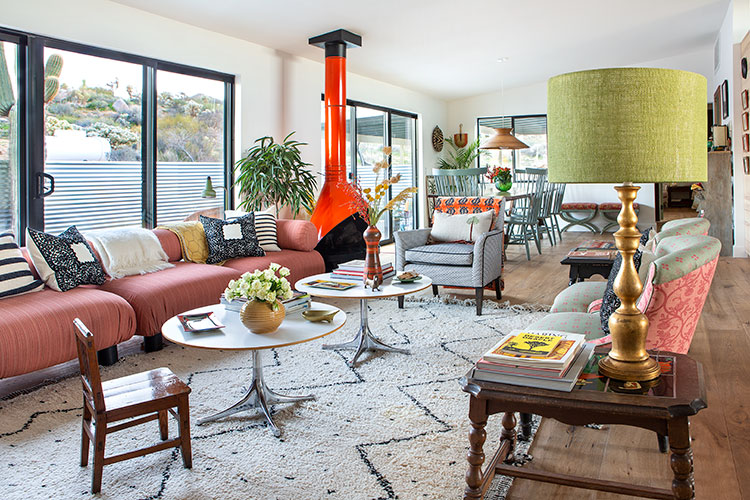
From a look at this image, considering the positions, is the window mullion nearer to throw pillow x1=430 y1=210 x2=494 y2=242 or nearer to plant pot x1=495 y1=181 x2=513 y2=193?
throw pillow x1=430 y1=210 x2=494 y2=242

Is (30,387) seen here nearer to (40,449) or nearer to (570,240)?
(40,449)

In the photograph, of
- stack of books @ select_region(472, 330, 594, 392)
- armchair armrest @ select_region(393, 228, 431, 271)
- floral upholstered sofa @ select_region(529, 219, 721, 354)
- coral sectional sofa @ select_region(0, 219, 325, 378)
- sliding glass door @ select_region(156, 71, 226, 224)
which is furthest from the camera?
sliding glass door @ select_region(156, 71, 226, 224)

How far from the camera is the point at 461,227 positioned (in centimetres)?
504

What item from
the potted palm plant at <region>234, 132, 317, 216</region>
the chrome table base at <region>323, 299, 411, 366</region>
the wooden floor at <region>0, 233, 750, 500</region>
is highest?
the potted palm plant at <region>234, 132, 317, 216</region>

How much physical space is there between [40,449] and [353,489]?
4.14 feet

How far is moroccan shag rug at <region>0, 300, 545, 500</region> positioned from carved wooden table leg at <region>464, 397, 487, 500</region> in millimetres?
334

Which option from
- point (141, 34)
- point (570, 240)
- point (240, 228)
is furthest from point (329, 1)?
point (570, 240)

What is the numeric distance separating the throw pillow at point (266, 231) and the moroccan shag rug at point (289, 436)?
149 cm

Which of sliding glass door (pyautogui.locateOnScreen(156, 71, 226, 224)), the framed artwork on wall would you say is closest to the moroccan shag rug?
sliding glass door (pyautogui.locateOnScreen(156, 71, 226, 224))

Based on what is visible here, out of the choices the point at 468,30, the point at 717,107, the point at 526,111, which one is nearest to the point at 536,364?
the point at 468,30

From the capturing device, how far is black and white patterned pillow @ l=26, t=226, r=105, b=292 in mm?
3516

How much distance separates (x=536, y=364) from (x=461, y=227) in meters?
3.47

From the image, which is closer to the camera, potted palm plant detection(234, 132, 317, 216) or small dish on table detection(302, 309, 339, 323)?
small dish on table detection(302, 309, 339, 323)

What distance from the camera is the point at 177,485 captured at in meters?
2.10
